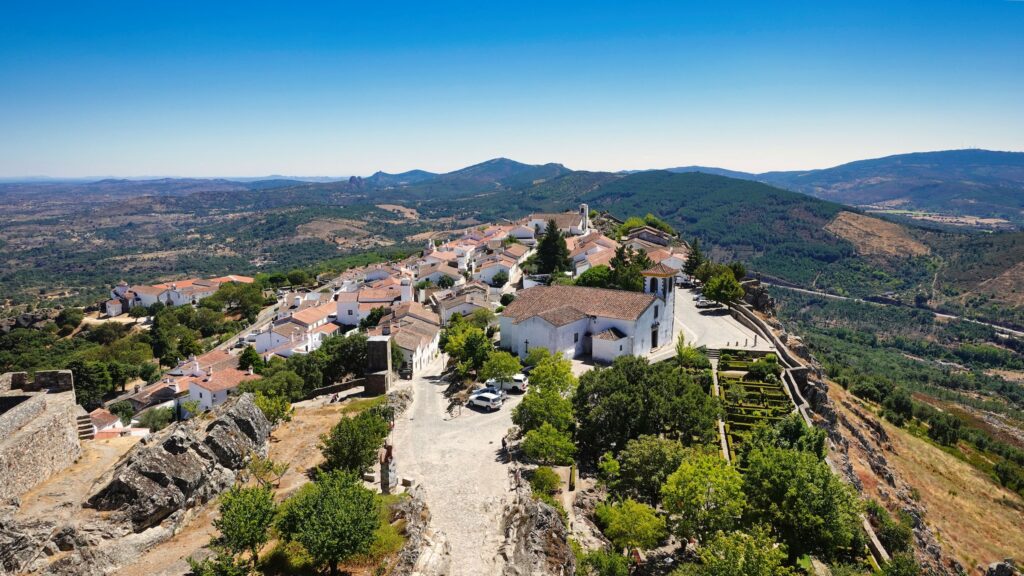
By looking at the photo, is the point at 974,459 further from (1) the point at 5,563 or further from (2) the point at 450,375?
(1) the point at 5,563

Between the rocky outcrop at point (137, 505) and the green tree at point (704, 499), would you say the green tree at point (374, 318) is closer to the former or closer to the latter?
the rocky outcrop at point (137, 505)

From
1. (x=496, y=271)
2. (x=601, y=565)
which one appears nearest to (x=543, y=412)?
(x=601, y=565)

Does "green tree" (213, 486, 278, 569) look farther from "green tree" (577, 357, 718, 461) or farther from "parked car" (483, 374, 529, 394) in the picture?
"parked car" (483, 374, 529, 394)

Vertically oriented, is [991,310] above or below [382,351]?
below

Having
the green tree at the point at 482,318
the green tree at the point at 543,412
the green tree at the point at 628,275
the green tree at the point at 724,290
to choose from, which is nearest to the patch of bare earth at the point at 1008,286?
the green tree at the point at 724,290

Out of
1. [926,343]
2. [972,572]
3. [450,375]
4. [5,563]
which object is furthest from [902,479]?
[926,343]

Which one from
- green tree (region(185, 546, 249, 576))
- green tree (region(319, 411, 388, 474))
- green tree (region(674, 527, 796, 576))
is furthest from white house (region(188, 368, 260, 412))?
green tree (region(674, 527, 796, 576))
